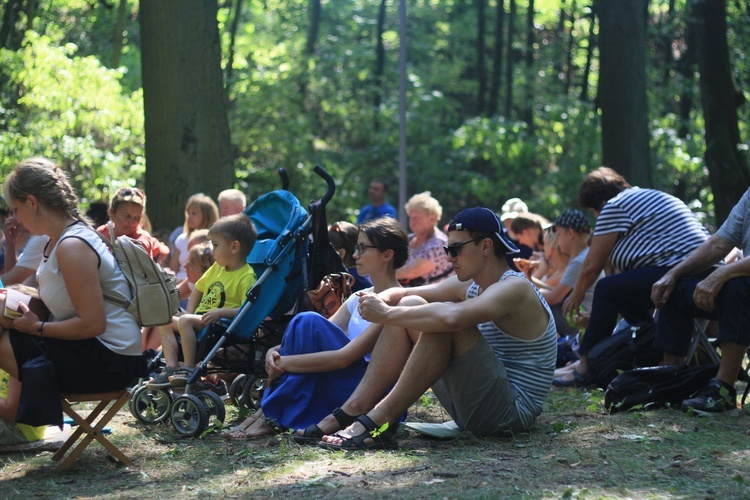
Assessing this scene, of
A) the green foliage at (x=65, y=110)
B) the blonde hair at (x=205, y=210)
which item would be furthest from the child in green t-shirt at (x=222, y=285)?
the green foliage at (x=65, y=110)

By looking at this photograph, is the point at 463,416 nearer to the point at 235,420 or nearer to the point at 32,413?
the point at 235,420

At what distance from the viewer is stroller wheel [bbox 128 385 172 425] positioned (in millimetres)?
6715

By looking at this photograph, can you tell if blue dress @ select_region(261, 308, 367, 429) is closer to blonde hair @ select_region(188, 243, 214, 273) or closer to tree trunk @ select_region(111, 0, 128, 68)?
blonde hair @ select_region(188, 243, 214, 273)

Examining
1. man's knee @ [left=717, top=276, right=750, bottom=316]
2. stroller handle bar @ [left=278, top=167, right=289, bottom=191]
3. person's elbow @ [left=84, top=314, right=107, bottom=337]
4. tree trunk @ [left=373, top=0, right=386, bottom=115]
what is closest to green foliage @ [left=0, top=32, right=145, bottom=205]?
stroller handle bar @ [left=278, top=167, right=289, bottom=191]

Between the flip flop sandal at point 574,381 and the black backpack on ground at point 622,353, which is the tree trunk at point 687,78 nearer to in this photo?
the flip flop sandal at point 574,381

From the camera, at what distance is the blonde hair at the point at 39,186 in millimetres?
5203

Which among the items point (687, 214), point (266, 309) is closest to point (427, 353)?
point (266, 309)

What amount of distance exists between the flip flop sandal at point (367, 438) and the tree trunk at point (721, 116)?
6.93m

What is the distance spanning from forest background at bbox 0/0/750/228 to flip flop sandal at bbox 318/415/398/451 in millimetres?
6062

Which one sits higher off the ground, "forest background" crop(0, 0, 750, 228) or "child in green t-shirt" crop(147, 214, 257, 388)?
"forest background" crop(0, 0, 750, 228)

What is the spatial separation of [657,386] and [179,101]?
6486 mm

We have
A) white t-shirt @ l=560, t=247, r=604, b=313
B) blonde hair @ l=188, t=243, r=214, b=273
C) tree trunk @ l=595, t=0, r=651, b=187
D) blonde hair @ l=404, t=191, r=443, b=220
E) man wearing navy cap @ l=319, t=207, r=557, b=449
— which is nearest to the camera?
man wearing navy cap @ l=319, t=207, r=557, b=449

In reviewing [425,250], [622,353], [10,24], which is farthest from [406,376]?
[10,24]

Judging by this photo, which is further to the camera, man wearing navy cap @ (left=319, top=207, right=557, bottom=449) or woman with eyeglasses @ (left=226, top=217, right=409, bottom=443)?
woman with eyeglasses @ (left=226, top=217, right=409, bottom=443)
